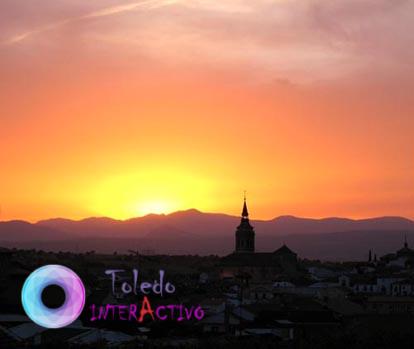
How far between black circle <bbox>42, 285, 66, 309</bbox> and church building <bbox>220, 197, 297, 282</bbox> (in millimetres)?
107982

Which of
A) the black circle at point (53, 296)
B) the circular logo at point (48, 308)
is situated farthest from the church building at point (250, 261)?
the black circle at point (53, 296)

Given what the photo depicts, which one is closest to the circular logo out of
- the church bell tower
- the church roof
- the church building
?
the church building

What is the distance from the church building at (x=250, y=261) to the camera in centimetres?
16845

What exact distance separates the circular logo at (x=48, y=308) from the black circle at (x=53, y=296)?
166 mm

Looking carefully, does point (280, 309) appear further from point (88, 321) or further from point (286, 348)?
point (286, 348)

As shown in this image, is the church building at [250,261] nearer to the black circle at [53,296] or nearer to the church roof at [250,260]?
the church roof at [250,260]

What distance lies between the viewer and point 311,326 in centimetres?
5494

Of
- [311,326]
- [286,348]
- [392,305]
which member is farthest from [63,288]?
[392,305]

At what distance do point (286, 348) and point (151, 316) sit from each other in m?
17.2

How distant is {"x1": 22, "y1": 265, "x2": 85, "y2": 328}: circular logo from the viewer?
4534cm

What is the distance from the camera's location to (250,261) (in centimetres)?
17300

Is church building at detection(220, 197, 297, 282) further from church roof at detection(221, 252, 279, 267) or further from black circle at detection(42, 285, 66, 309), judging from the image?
black circle at detection(42, 285, 66, 309)

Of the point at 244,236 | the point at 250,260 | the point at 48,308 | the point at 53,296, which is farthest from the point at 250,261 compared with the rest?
the point at 48,308

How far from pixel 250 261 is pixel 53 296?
407 ft
